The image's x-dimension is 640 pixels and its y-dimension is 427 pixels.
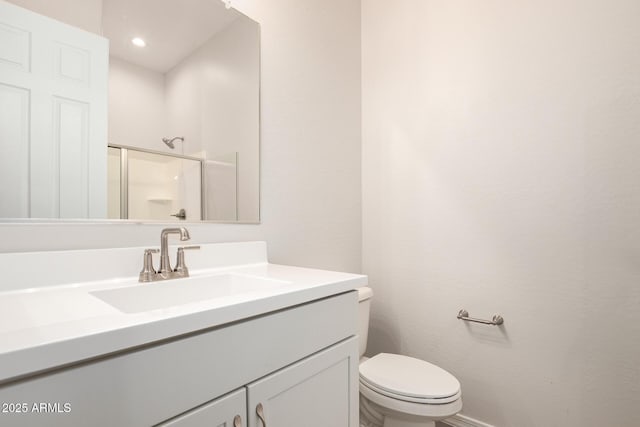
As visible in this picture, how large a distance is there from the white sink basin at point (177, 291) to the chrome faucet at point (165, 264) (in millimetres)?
38

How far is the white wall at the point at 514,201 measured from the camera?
1.12 metres

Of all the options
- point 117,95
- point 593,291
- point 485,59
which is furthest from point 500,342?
point 117,95

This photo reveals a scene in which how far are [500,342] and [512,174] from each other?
721 mm

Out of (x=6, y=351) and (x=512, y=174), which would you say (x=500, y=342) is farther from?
(x=6, y=351)

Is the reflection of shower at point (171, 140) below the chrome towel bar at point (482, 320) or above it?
above

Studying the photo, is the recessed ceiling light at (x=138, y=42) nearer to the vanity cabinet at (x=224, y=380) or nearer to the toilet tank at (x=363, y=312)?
the vanity cabinet at (x=224, y=380)

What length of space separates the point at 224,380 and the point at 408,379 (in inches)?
33.4

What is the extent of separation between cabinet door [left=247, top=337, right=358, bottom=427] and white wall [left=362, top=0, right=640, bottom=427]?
0.78 m

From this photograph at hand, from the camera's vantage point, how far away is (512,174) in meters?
1.32

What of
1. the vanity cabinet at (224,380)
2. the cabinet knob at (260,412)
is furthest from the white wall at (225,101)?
the cabinet knob at (260,412)

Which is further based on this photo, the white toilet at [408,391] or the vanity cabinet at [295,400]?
the white toilet at [408,391]

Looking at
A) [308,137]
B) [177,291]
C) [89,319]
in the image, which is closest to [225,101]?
[308,137]

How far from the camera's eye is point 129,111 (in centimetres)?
98

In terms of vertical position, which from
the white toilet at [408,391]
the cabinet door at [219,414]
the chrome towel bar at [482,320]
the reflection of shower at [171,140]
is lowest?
the white toilet at [408,391]
